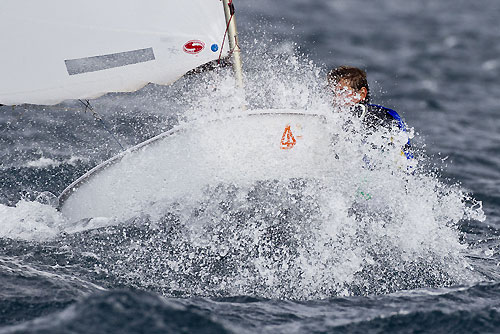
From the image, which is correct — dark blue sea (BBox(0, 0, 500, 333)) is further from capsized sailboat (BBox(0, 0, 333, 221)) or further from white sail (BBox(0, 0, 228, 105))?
white sail (BBox(0, 0, 228, 105))

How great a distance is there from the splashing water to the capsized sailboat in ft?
0.35

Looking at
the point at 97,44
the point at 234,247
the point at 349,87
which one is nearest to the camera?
the point at 234,247

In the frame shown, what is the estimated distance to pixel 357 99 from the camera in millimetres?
4805

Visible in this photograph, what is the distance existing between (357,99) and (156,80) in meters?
1.51

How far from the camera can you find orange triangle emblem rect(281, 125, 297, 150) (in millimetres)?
4671

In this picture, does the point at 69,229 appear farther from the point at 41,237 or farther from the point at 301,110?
the point at 301,110

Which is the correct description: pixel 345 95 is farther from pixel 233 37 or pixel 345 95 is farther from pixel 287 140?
pixel 233 37

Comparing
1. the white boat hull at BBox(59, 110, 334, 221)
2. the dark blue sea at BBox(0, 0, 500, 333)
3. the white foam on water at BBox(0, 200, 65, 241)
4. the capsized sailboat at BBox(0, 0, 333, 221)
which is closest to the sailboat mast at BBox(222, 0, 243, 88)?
the capsized sailboat at BBox(0, 0, 333, 221)

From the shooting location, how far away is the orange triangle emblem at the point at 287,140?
4671 mm

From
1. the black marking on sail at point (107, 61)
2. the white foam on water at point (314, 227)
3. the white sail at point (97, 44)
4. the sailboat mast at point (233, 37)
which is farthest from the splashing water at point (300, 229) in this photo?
the black marking on sail at point (107, 61)

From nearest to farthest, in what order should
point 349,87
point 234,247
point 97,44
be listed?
point 234,247
point 97,44
point 349,87

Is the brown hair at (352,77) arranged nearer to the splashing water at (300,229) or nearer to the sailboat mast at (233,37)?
the splashing water at (300,229)

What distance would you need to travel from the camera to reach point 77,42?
4.64 metres

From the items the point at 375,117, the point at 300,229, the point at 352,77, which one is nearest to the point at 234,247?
the point at 300,229
